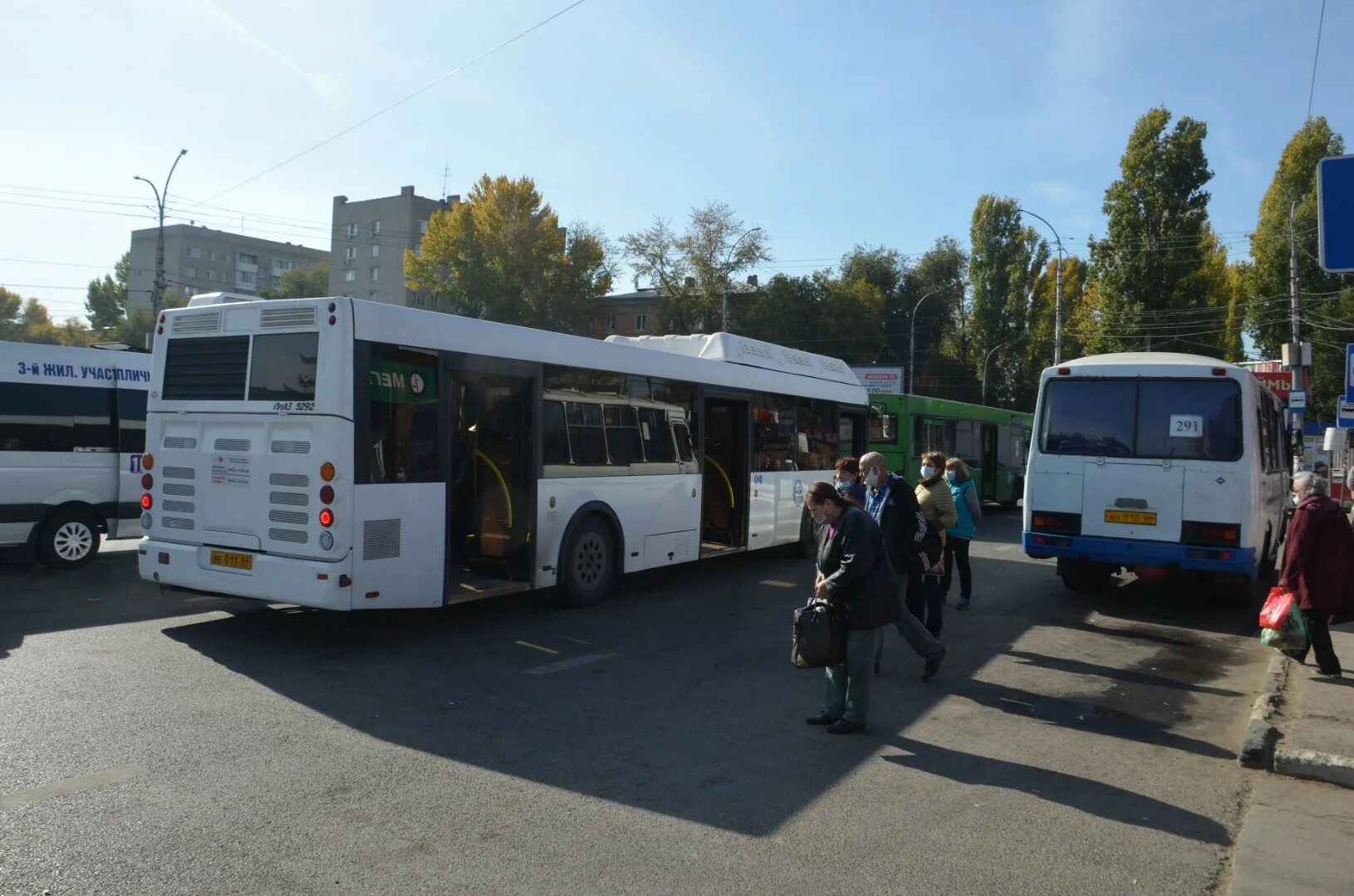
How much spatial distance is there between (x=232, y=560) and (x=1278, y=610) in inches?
346

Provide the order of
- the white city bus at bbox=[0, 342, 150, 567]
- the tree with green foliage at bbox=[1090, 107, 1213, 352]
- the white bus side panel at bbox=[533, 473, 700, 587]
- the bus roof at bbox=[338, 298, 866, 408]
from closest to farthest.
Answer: the bus roof at bbox=[338, 298, 866, 408] < the white bus side panel at bbox=[533, 473, 700, 587] < the white city bus at bbox=[0, 342, 150, 567] < the tree with green foliage at bbox=[1090, 107, 1213, 352]

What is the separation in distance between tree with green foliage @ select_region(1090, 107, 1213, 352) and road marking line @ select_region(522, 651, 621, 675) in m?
39.5

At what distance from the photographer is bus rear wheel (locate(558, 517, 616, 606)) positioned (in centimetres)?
1038

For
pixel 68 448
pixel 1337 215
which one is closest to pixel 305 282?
pixel 68 448

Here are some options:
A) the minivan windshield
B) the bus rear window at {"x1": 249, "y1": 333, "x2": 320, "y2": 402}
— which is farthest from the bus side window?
the minivan windshield

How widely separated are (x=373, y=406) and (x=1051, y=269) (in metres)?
70.1

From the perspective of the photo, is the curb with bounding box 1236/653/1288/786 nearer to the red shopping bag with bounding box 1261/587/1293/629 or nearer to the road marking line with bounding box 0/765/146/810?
the red shopping bag with bounding box 1261/587/1293/629

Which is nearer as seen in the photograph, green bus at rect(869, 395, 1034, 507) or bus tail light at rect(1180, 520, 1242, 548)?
bus tail light at rect(1180, 520, 1242, 548)

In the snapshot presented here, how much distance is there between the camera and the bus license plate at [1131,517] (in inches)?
444

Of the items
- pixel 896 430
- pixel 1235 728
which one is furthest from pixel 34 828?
pixel 896 430

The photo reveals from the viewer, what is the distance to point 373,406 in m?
8.29

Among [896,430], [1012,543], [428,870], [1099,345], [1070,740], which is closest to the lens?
[428,870]

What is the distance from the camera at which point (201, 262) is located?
110m

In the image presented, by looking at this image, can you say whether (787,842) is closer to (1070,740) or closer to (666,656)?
(1070,740)
